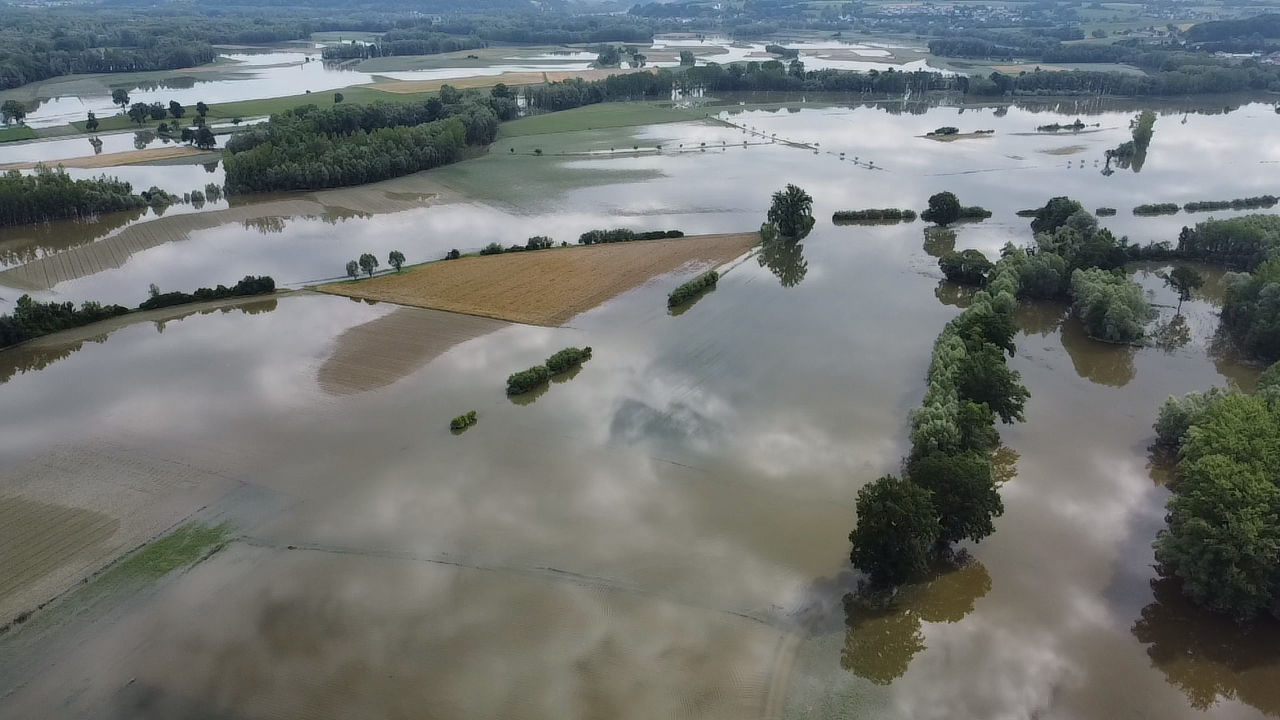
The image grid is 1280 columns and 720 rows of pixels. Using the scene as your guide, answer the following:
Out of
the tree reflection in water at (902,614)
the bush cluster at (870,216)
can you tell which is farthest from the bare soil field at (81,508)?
the bush cluster at (870,216)

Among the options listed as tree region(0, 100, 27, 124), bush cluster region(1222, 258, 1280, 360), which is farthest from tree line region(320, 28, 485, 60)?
bush cluster region(1222, 258, 1280, 360)

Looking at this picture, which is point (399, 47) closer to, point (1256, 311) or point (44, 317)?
point (44, 317)

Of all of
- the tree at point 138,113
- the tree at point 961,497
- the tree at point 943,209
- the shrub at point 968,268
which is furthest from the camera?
the tree at point 138,113

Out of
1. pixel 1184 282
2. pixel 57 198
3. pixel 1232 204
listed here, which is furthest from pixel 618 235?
pixel 1232 204

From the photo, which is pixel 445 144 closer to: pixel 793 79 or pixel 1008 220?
pixel 1008 220

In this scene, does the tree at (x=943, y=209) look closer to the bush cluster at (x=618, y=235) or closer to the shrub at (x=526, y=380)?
the bush cluster at (x=618, y=235)

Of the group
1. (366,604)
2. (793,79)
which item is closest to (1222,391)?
(366,604)
